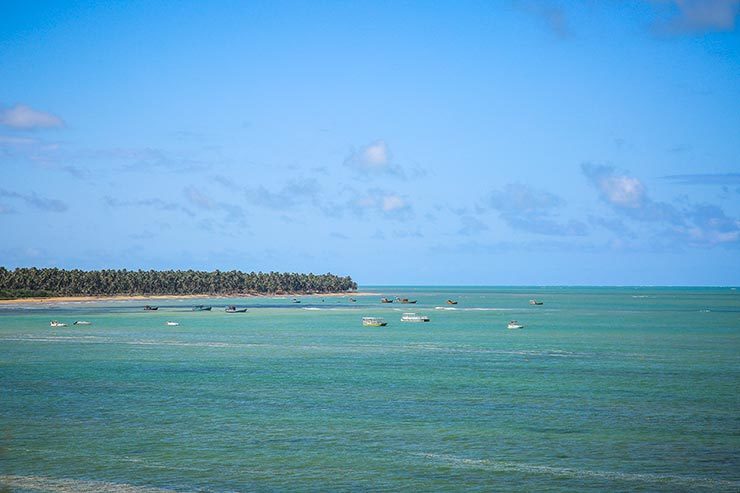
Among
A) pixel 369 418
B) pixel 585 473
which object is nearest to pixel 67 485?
pixel 369 418

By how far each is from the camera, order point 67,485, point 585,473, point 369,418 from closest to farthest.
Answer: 1. point 67,485
2. point 585,473
3. point 369,418

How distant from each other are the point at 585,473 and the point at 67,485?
67.3ft

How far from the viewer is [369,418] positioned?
4281 centimetres

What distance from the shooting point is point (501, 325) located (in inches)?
4899

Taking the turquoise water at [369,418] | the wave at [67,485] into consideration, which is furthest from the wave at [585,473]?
the wave at [67,485]

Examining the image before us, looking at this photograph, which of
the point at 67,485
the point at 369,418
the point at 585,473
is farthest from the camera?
the point at 369,418

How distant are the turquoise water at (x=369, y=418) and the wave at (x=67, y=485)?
0.13 m

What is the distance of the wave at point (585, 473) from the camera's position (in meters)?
30.2

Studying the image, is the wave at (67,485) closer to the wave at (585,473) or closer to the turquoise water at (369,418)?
the turquoise water at (369,418)

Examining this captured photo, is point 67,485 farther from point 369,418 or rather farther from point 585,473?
point 585,473

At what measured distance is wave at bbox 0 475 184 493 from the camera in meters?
29.2

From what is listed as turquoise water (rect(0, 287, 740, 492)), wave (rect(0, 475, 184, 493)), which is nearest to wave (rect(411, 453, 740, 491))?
turquoise water (rect(0, 287, 740, 492))

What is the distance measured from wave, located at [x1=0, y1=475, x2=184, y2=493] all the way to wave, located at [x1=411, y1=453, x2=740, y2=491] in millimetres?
12393

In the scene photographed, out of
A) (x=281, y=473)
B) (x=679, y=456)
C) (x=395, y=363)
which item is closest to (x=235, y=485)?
(x=281, y=473)
